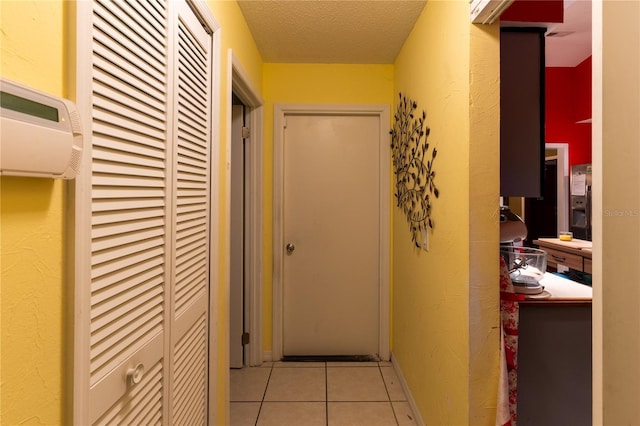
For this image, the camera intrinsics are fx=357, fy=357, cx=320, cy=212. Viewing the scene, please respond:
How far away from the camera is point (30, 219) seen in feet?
2.00

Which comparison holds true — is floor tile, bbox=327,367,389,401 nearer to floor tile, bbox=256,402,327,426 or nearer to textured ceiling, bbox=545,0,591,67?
floor tile, bbox=256,402,327,426

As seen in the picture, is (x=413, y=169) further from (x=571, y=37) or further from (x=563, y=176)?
(x=563, y=176)

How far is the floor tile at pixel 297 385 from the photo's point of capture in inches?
93.3

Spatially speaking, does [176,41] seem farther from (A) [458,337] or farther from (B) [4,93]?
(A) [458,337]

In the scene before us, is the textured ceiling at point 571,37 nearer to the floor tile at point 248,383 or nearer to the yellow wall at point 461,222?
the yellow wall at point 461,222

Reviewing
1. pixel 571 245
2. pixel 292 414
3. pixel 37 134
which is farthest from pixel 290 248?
pixel 571 245

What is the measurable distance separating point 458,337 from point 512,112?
102cm

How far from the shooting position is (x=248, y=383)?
2.55 m

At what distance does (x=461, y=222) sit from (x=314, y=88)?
6.10 feet

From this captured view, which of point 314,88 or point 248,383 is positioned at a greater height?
point 314,88

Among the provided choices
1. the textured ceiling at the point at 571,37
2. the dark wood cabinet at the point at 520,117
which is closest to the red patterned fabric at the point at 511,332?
the dark wood cabinet at the point at 520,117

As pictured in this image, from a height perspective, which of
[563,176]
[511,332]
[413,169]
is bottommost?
[511,332]

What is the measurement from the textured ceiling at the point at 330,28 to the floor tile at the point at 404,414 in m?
2.41

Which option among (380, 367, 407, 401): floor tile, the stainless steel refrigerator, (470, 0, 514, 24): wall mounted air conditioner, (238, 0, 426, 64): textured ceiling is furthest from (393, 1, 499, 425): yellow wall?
the stainless steel refrigerator
